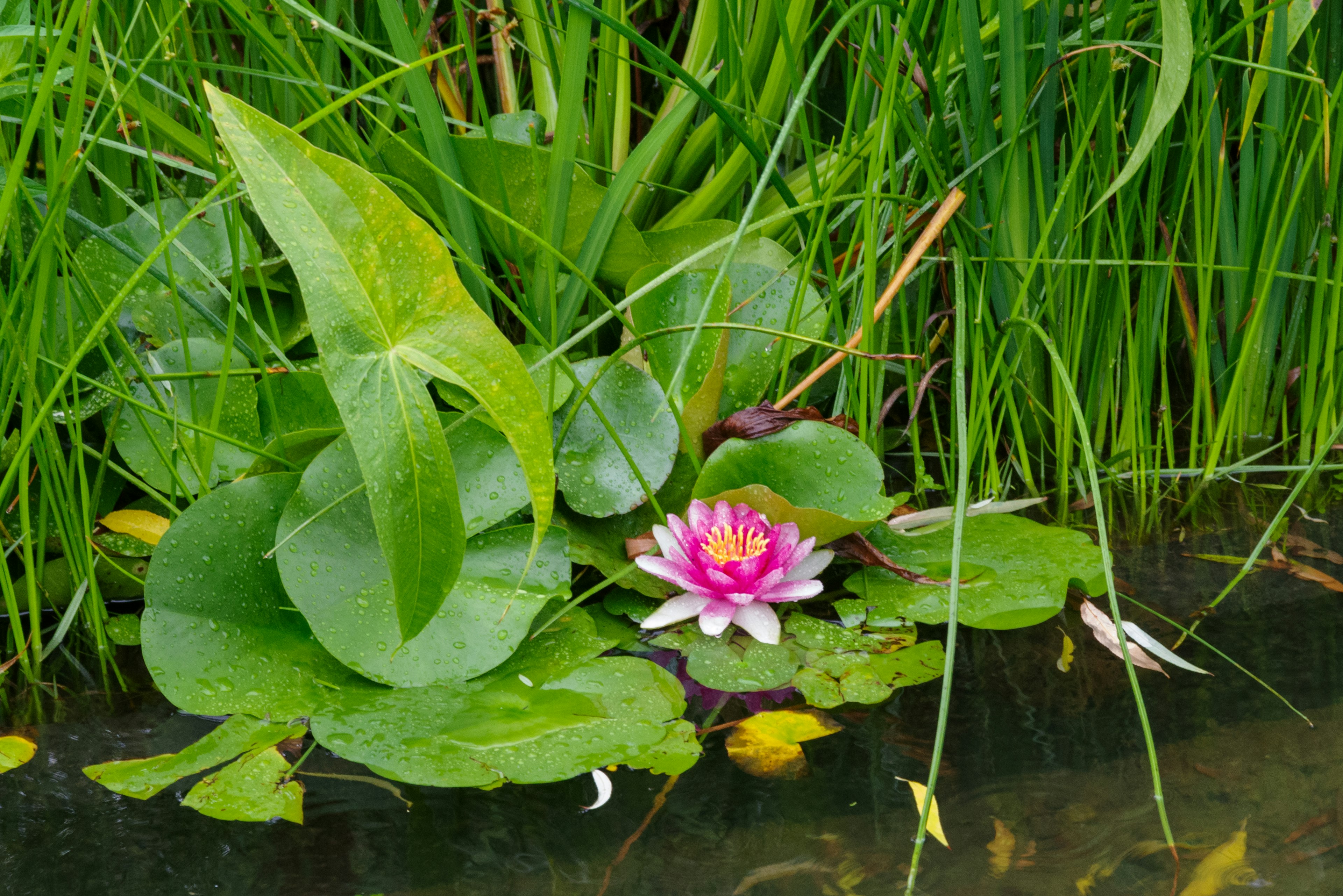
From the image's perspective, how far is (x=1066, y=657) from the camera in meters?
0.78

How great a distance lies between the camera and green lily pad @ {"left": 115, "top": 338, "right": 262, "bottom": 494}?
34.7 inches

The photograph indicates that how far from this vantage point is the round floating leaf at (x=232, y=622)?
0.72m

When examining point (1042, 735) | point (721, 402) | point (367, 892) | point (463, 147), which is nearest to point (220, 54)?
point (463, 147)

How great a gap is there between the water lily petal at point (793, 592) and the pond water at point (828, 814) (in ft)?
0.39

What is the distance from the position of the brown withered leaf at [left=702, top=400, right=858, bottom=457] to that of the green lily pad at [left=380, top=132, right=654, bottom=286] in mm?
226

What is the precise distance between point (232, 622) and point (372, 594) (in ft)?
0.39

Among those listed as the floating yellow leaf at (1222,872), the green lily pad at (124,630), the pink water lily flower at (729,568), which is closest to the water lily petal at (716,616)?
the pink water lily flower at (729,568)

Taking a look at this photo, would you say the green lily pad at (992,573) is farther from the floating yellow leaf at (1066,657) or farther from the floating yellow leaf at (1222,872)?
the floating yellow leaf at (1222,872)

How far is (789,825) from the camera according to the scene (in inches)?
23.9

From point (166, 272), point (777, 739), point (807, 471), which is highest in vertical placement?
point (166, 272)

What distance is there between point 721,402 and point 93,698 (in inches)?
25.2

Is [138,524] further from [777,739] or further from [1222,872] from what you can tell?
[1222,872]

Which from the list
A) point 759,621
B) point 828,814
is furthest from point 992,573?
point 828,814

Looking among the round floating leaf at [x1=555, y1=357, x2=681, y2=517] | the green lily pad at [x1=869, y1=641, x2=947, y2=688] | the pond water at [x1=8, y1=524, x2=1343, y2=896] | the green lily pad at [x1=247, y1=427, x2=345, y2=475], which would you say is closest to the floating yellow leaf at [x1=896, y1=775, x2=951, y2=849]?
the pond water at [x1=8, y1=524, x2=1343, y2=896]
